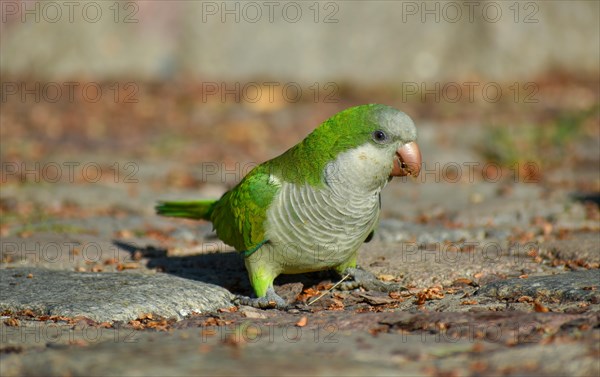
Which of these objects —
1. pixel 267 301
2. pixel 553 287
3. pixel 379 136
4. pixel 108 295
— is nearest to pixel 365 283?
pixel 267 301

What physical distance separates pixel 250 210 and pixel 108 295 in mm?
870

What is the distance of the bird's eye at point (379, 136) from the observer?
174 inches

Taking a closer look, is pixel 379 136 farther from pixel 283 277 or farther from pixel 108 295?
pixel 108 295

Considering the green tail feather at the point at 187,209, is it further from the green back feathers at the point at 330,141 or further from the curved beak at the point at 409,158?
the curved beak at the point at 409,158

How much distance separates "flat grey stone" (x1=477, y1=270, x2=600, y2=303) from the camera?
4.13m

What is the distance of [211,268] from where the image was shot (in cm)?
563

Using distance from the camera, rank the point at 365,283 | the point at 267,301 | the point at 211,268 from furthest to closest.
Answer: the point at 211,268
the point at 365,283
the point at 267,301

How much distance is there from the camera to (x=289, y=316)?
4309 millimetres

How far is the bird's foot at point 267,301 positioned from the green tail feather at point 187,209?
3.12 ft

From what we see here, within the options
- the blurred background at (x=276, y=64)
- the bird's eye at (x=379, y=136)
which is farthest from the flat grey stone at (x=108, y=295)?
the blurred background at (x=276, y=64)

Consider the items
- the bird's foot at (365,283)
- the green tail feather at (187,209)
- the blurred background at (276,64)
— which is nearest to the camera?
the bird's foot at (365,283)

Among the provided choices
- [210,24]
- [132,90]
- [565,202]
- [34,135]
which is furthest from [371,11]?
[565,202]

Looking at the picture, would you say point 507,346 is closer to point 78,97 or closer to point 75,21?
point 78,97

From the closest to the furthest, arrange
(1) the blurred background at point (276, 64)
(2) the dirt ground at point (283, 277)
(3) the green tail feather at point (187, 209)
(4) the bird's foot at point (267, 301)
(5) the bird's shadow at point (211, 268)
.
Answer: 1. (2) the dirt ground at point (283, 277)
2. (4) the bird's foot at point (267, 301)
3. (5) the bird's shadow at point (211, 268)
4. (3) the green tail feather at point (187, 209)
5. (1) the blurred background at point (276, 64)
